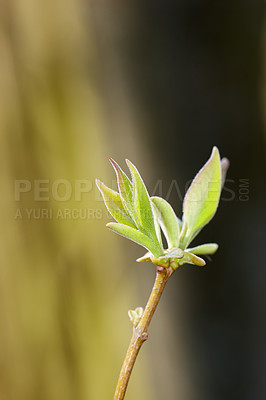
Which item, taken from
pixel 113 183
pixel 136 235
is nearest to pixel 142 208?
pixel 136 235

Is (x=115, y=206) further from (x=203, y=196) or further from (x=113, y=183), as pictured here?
(x=113, y=183)

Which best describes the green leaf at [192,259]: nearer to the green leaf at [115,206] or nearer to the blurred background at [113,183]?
the green leaf at [115,206]

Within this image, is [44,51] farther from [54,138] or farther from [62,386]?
[62,386]

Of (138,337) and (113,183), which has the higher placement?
(113,183)

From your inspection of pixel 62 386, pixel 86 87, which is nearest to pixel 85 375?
pixel 62 386

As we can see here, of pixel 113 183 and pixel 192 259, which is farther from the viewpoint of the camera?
pixel 113 183
